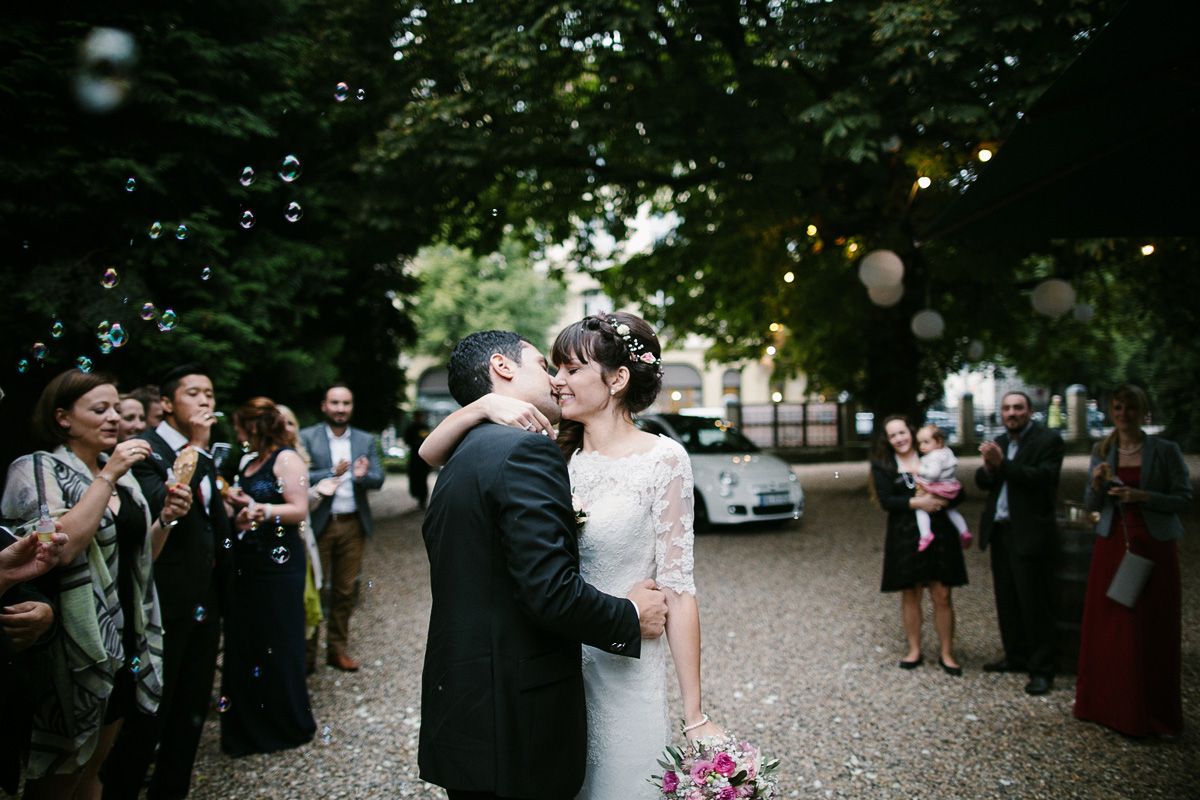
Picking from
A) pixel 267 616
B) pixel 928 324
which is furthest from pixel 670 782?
pixel 928 324

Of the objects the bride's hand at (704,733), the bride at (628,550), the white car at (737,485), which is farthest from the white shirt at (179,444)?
the white car at (737,485)

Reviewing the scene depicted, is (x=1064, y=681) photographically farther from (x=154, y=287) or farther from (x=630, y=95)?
(x=154, y=287)

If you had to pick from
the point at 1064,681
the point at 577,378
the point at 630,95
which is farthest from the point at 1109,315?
the point at 577,378

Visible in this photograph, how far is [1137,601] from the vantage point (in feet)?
15.6

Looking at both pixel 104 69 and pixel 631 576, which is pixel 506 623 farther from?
pixel 104 69

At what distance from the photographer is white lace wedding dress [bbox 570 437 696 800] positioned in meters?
2.56

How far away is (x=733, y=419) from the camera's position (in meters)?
28.5

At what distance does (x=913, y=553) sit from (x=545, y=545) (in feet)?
15.0

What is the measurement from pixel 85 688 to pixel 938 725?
453 cm

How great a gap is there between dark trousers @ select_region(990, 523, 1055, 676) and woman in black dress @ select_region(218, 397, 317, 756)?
4806 mm

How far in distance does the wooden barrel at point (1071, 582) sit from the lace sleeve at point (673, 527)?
169 inches

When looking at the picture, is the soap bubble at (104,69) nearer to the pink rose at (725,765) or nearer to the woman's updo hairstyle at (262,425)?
the woman's updo hairstyle at (262,425)

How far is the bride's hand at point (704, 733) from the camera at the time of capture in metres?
2.38

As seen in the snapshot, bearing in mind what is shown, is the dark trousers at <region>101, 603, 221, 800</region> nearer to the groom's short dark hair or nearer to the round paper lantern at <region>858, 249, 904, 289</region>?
the groom's short dark hair
